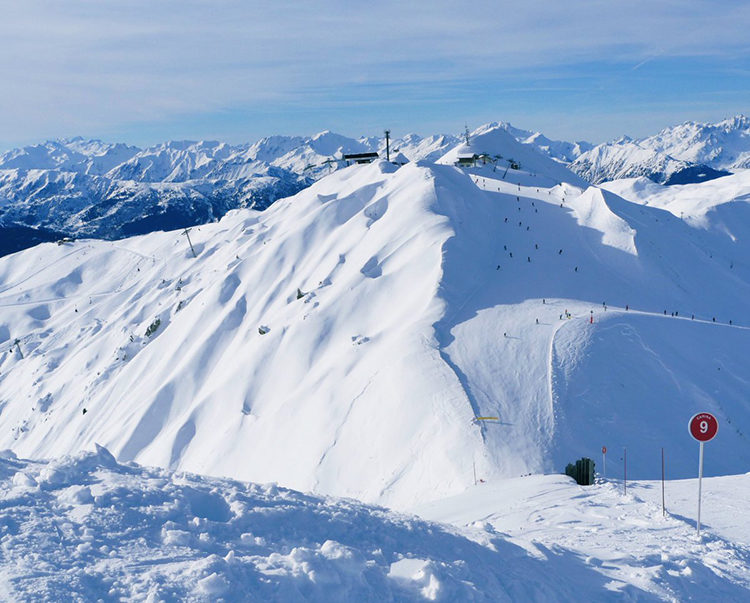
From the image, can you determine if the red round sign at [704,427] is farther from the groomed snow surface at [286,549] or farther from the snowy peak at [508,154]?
the snowy peak at [508,154]

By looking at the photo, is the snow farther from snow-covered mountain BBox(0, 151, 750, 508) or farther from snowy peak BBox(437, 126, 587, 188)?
snowy peak BBox(437, 126, 587, 188)

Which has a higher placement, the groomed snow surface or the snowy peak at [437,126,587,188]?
the snowy peak at [437,126,587,188]

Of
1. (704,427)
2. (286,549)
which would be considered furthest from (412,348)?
(286,549)

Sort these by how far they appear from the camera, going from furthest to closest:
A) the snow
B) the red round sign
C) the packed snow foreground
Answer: the red round sign
the snow
the packed snow foreground

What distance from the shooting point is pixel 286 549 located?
10.4 m

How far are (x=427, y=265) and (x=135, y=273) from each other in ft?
248

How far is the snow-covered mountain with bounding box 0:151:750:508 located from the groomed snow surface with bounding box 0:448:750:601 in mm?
12679

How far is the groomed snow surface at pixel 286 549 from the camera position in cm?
884

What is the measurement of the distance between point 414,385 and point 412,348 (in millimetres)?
3900

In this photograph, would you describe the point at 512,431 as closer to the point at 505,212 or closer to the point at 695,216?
the point at 505,212

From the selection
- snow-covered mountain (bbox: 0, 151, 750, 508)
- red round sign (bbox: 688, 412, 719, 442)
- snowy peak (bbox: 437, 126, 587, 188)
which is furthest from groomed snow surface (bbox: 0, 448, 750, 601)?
snowy peak (bbox: 437, 126, 587, 188)

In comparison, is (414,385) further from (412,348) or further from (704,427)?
(704,427)

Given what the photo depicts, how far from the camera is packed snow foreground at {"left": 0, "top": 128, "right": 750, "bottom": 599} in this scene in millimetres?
11195

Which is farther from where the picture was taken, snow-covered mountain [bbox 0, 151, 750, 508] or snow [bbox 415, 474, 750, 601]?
snow-covered mountain [bbox 0, 151, 750, 508]
